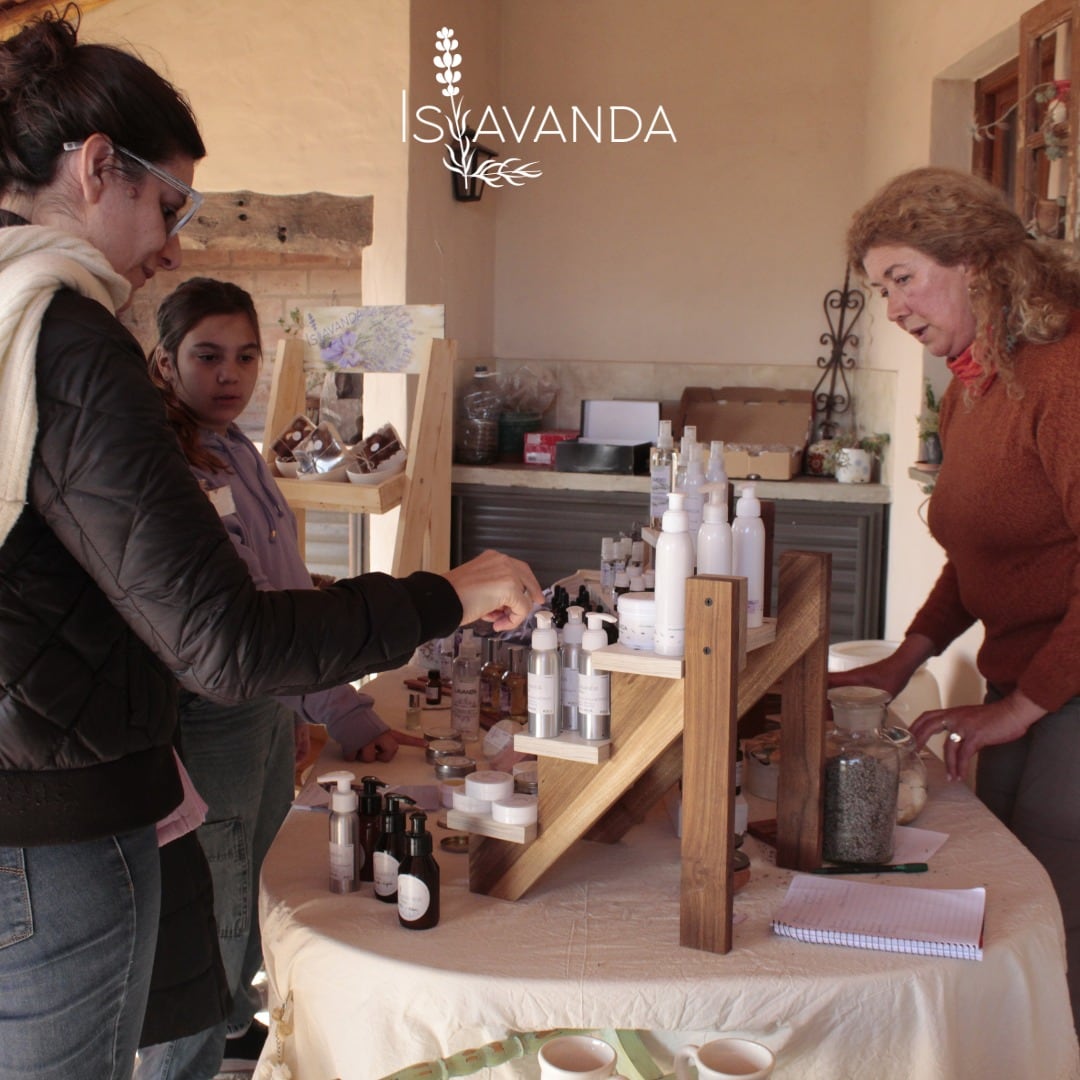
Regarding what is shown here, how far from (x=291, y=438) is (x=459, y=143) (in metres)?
2.23

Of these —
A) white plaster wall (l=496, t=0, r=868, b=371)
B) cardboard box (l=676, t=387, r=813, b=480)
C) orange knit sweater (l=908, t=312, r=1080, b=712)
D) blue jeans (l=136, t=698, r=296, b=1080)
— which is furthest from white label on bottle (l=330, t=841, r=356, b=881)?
white plaster wall (l=496, t=0, r=868, b=371)

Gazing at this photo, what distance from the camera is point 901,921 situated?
1.53 meters

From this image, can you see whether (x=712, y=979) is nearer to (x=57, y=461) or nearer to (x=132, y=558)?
(x=132, y=558)

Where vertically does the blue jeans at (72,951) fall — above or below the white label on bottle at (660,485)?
below

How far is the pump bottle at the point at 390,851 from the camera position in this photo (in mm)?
1605

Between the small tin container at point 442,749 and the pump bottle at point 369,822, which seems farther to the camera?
the small tin container at point 442,749

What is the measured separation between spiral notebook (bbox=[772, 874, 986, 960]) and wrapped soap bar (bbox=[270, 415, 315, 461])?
7.46 feet

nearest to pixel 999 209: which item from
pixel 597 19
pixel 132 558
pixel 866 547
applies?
pixel 132 558

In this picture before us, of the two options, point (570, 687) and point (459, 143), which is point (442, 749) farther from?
point (459, 143)

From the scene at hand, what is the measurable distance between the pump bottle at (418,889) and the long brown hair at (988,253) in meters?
1.20

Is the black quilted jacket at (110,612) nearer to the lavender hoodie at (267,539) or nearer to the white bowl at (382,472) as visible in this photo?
the lavender hoodie at (267,539)

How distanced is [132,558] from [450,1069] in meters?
0.72

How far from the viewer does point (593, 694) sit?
150 centimetres

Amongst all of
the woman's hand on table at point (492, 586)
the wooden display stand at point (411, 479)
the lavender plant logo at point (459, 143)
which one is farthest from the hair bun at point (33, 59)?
the lavender plant logo at point (459, 143)
